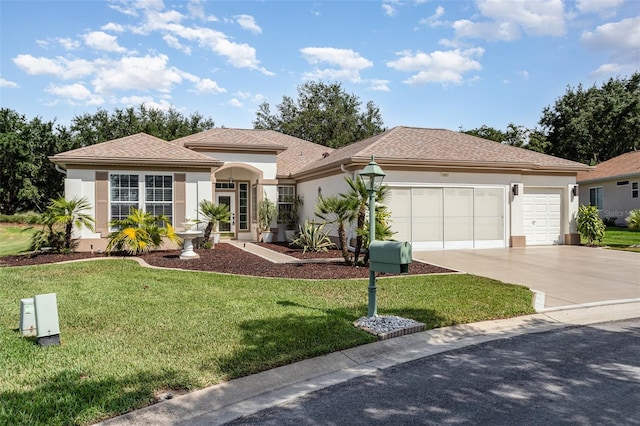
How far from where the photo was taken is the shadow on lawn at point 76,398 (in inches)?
142

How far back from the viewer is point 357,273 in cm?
1073

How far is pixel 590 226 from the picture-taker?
17703 millimetres

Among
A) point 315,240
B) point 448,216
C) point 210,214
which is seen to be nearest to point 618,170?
point 448,216

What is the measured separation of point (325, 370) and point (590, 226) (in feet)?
55.3

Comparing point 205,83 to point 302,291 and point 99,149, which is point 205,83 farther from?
point 302,291

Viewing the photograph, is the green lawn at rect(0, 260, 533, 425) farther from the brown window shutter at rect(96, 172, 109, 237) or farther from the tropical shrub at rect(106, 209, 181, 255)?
the brown window shutter at rect(96, 172, 109, 237)

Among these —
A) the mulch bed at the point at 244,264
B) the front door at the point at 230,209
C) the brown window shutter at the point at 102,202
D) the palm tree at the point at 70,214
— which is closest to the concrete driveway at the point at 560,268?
the mulch bed at the point at 244,264

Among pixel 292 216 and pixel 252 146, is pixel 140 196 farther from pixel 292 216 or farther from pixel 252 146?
pixel 292 216

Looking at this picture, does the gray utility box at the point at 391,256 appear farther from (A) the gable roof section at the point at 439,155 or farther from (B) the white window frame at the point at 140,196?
(B) the white window frame at the point at 140,196

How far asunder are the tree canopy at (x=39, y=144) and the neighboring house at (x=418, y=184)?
54.6 feet

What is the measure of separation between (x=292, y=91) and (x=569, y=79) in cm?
2603

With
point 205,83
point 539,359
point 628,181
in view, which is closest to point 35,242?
point 539,359

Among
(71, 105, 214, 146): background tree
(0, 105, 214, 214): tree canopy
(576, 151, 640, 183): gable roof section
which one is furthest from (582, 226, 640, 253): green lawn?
(0, 105, 214, 214): tree canopy

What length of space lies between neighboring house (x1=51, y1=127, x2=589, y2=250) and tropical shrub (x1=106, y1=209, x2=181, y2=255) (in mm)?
1029
